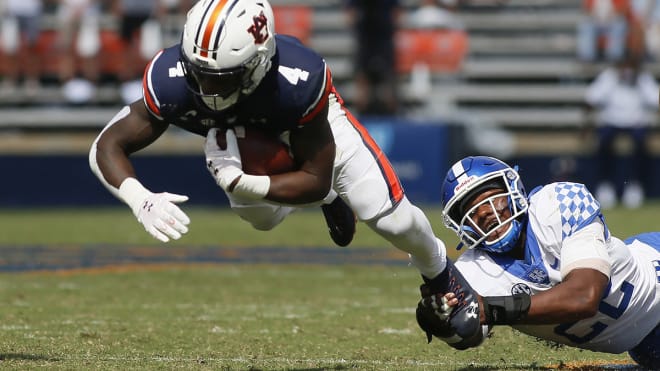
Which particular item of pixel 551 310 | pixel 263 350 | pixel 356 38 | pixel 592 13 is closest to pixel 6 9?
pixel 356 38

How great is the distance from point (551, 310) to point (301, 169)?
120cm

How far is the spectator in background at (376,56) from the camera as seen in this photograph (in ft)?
48.5

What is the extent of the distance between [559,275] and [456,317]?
411mm

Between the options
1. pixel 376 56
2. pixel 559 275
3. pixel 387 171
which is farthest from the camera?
pixel 376 56

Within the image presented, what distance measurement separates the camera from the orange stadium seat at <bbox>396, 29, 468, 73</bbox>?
15508 millimetres

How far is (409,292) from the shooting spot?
6.86m

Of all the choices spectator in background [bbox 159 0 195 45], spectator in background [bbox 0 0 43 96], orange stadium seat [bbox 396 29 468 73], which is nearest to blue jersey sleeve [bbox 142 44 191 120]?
orange stadium seat [bbox 396 29 468 73]

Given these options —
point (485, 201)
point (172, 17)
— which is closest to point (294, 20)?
point (172, 17)

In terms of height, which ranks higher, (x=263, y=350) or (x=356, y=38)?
(x=263, y=350)

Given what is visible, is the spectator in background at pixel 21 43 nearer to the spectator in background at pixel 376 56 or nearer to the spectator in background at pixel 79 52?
the spectator in background at pixel 79 52

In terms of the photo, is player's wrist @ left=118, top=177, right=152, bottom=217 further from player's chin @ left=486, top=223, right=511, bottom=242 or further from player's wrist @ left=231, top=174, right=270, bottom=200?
player's chin @ left=486, top=223, right=511, bottom=242

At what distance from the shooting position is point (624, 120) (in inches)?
532

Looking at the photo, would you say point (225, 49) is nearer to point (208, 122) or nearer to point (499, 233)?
point (208, 122)

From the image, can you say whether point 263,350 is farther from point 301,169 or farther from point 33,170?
point 33,170
